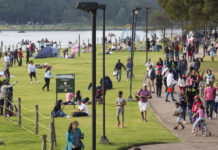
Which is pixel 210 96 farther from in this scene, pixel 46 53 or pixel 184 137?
pixel 46 53

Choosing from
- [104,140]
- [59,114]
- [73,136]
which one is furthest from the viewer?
[59,114]

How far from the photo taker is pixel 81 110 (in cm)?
2492

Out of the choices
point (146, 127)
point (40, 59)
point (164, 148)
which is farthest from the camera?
point (40, 59)

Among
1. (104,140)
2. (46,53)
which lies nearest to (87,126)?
(104,140)

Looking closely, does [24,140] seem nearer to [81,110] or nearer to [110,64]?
[81,110]

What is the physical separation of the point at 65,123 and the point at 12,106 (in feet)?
13.7

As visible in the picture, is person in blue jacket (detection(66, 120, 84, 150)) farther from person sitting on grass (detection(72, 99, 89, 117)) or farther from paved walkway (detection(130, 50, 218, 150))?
person sitting on grass (detection(72, 99, 89, 117))

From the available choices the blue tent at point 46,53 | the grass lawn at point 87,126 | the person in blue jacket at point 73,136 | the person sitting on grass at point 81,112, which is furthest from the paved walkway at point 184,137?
the blue tent at point 46,53

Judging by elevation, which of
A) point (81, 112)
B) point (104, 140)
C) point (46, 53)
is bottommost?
point (104, 140)

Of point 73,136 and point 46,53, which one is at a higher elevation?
point 73,136

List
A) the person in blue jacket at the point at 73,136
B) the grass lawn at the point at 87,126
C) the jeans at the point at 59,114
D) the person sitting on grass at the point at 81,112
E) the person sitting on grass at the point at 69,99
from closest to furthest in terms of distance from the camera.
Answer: the person in blue jacket at the point at 73,136 < the grass lawn at the point at 87,126 < the jeans at the point at 59,114 < the person sitting on grass at the point at 81,112 < the person sitting on grass at the point at 69,99

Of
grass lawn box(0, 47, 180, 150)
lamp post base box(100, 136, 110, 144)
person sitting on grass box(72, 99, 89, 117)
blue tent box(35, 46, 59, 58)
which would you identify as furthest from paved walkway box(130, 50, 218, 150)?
blue tent box(35, 46, 59, 58)

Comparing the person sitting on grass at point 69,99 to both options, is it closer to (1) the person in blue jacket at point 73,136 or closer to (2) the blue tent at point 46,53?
(1) the person in blue jacket at point 73,136

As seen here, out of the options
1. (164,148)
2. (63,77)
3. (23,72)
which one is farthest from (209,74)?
(23,72)
